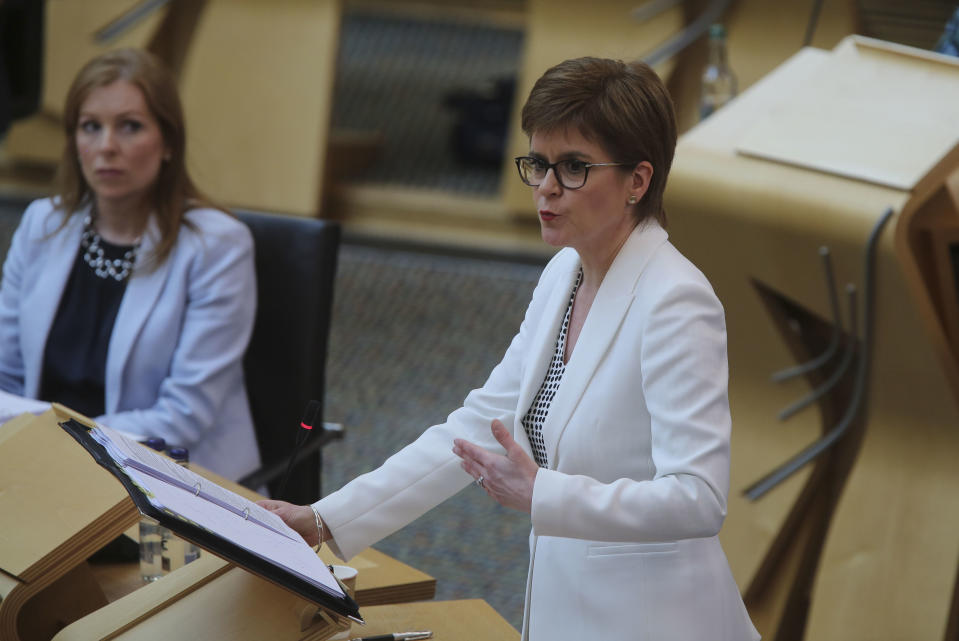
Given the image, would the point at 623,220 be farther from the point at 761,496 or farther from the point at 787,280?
the point at 761,496

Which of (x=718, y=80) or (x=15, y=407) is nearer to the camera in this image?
(x=15, y=407)

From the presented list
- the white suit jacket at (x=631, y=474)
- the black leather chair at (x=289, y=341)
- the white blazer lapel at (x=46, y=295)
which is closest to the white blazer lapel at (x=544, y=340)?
the white suit jacket at (x=631, y=474)

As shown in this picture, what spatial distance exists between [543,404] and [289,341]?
917 millimetres

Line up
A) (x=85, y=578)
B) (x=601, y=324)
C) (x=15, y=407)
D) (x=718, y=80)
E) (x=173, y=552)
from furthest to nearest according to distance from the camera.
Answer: (x=718, y=80)
(x=15, y=407)
(x=173, y=552)
(x=85, y=578)
(x=601, y=324)

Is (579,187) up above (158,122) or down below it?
above

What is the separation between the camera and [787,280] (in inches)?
89.7

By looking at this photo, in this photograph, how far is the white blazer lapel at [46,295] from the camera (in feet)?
7.36

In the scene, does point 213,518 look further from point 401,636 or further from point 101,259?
point 101,259

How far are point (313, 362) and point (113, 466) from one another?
108 centimetres

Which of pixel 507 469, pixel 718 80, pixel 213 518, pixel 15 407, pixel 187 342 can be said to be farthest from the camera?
pixel 718 80

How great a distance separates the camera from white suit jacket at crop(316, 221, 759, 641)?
3.87 feet

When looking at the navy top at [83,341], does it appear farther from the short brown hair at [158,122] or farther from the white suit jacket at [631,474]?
the white suit jacket at [631,474]

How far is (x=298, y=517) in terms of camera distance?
144 cm

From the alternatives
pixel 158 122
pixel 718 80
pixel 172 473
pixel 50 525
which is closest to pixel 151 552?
pixel 50 525
